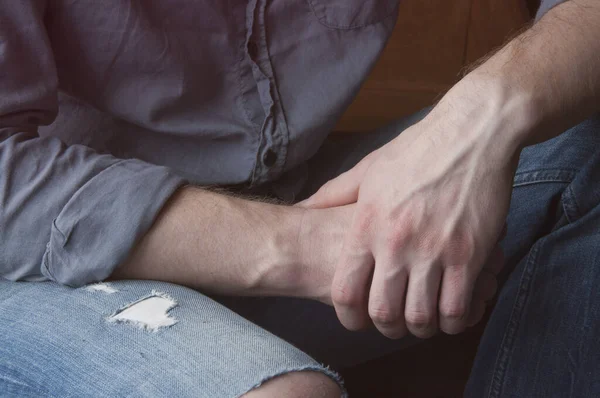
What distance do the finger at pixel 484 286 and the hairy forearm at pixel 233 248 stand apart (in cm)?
15

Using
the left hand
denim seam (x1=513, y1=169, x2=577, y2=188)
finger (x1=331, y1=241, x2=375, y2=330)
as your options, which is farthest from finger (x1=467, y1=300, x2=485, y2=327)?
denim seam (x1=513, y1=169, x2=577, y2=188)

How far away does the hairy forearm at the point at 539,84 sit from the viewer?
25.0 inches

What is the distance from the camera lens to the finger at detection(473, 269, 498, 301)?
642mm

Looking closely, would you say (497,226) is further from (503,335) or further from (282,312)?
(282,312)

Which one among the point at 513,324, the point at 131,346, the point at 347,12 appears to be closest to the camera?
the point at 131,346

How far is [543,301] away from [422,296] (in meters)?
0.22

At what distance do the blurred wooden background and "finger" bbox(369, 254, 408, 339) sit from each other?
1.16 metres

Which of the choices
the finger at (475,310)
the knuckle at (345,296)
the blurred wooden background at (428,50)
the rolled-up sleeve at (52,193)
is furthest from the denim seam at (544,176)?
the blurred wooden background at (428,50)

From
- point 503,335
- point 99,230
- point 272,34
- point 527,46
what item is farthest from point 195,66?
point 503,335

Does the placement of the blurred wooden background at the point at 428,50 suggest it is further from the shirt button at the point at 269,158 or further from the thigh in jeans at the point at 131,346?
the thigh in jeans at the point at 131,346

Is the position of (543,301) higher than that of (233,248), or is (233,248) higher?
(233,248)

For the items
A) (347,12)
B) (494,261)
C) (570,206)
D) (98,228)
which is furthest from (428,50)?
(98,228)

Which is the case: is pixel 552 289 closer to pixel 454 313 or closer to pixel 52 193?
pixel 454 313

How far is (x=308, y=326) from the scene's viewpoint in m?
0.84
